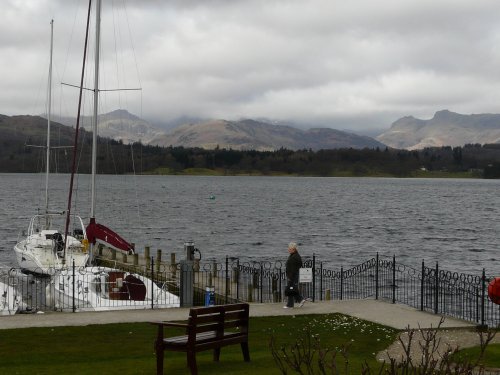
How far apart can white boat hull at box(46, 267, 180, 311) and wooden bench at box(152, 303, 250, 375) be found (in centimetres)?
1181

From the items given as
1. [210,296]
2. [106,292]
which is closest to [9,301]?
[106,292]

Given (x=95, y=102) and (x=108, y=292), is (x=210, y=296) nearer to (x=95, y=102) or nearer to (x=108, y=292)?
(x=108, y=292)

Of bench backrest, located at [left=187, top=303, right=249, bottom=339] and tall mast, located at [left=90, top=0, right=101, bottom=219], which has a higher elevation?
tall mast, located at [left=90, top=0, right=101, bottom=219]

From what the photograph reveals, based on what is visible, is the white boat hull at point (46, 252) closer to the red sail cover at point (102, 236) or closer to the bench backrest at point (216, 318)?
the red sail cover at point (102, 236)

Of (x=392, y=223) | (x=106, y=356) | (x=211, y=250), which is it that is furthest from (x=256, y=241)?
(x=106, y=356)

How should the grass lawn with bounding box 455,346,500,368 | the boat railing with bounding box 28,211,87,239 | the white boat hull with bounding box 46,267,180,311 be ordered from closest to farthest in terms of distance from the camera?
1. the grass lawn with bounding box 455,346,500,368
2. the white boat hull with bounding box 46,267,180,311
3. the boat railing with bounding box 28,211,87,239

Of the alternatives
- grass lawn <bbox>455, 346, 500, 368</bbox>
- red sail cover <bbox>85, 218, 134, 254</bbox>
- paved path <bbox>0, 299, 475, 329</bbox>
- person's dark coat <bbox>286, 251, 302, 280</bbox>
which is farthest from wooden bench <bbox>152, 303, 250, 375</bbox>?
red sail cover <bbox>85, 218, 134, 254</bbox>

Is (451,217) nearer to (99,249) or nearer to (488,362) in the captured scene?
(99,249)

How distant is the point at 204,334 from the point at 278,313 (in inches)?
301

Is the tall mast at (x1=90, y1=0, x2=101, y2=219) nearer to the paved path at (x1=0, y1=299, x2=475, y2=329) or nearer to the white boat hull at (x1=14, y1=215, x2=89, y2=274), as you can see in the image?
the white boat hull at (x1=14, y1=215, x2=89, y2=274)

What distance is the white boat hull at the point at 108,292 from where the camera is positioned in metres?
26.7

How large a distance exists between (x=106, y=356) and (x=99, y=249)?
36333mm

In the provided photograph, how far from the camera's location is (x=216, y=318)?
1373 cm

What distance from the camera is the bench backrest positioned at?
12986mm
